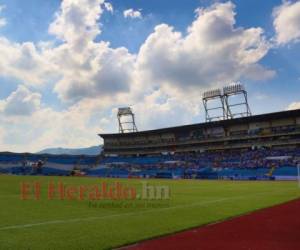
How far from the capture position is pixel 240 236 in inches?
448

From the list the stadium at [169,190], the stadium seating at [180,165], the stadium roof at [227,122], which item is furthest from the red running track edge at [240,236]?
the stadium roof at [227,122]

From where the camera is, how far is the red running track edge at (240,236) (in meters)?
9.80

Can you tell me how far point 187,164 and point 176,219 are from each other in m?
78.2

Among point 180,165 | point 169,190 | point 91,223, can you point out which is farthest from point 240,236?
point 180,165

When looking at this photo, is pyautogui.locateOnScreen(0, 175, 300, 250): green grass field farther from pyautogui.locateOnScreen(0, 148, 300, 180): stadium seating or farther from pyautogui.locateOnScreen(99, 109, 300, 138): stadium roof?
pyautogui.locateOnScreen(99, 109, 300, 138): stadium roof

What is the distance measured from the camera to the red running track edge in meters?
9.80

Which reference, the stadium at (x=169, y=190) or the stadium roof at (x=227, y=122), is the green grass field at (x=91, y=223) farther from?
the stadium roof at (x=227, y=122)

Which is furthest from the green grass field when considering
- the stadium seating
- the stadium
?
the stadium seating

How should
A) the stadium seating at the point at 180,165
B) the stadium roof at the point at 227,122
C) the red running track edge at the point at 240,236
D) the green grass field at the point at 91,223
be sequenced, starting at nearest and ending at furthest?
the red running track edge at the point at 240,236 → the green grass field at the point at 91,223 → the stadium seating at the point at 180,165 → the stadium roof at the point at 227,122

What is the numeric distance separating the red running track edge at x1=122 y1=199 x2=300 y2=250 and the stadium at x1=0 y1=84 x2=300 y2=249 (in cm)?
3

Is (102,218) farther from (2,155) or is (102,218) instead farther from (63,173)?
(2,155)

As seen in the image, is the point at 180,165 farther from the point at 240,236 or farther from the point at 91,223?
the point at 240,236

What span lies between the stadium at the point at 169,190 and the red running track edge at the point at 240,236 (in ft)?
0.10

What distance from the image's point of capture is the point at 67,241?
10.1 m
